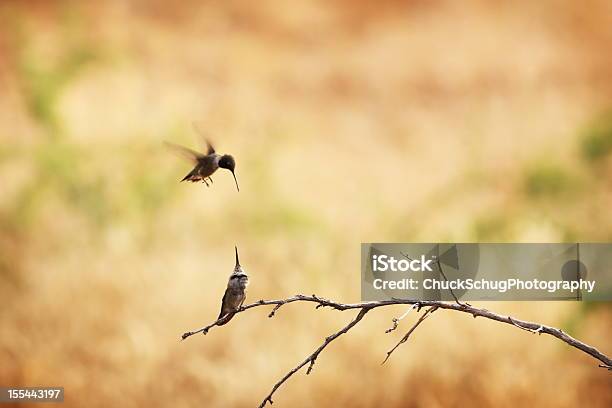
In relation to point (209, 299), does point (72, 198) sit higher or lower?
higher

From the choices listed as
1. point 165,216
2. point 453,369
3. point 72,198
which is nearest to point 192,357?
point 165,216

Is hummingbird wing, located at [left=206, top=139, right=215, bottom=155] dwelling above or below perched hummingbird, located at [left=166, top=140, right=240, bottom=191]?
above

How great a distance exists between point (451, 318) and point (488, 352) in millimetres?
180

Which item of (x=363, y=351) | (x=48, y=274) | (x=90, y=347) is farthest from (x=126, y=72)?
(x=363, y=351)

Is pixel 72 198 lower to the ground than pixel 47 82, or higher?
lower

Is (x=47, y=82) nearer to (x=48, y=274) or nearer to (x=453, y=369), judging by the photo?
(x=48, y=274)

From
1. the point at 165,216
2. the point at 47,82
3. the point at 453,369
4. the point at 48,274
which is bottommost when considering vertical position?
the point at 453,369

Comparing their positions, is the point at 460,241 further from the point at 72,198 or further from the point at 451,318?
the point at 72,198

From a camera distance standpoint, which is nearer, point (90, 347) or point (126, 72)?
point (90, 347)

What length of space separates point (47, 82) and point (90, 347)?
110 cm

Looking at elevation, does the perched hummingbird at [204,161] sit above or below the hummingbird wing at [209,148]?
below

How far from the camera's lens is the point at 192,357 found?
2822mm

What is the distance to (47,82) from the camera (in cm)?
306

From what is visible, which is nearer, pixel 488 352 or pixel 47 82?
pixel 488 352
